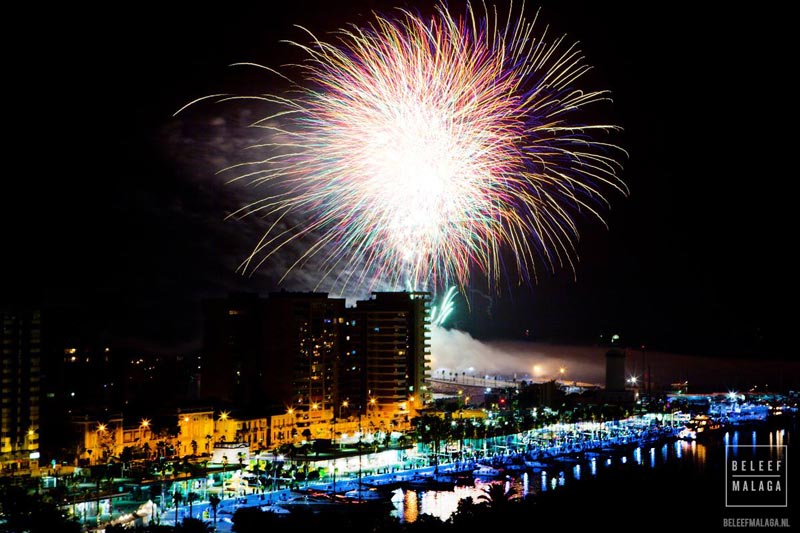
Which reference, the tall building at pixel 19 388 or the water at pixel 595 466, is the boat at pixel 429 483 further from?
the tall building at pixel 19 388

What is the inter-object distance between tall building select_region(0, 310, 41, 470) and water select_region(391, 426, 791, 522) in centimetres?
1138

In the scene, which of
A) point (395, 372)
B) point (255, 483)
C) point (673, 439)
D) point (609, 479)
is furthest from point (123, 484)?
point (673, 439)

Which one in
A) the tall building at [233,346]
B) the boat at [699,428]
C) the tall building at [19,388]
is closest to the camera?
the tall building at [19,388]

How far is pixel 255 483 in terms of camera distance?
1244 inches

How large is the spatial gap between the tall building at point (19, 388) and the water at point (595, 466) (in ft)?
37.3

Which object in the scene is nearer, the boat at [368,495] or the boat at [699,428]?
the boat at [368,495]

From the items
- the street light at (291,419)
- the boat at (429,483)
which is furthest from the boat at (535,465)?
the street light at (291,419)

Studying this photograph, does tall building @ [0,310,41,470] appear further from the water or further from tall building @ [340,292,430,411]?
tall building @ [340,292,430,411]

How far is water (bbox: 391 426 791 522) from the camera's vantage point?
31641 millimetres

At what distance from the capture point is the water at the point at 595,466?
104ft

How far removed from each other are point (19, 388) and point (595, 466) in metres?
26.2

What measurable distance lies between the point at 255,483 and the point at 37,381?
299 inches

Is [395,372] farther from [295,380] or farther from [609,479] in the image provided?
[609,479]

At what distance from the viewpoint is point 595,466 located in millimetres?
45094
